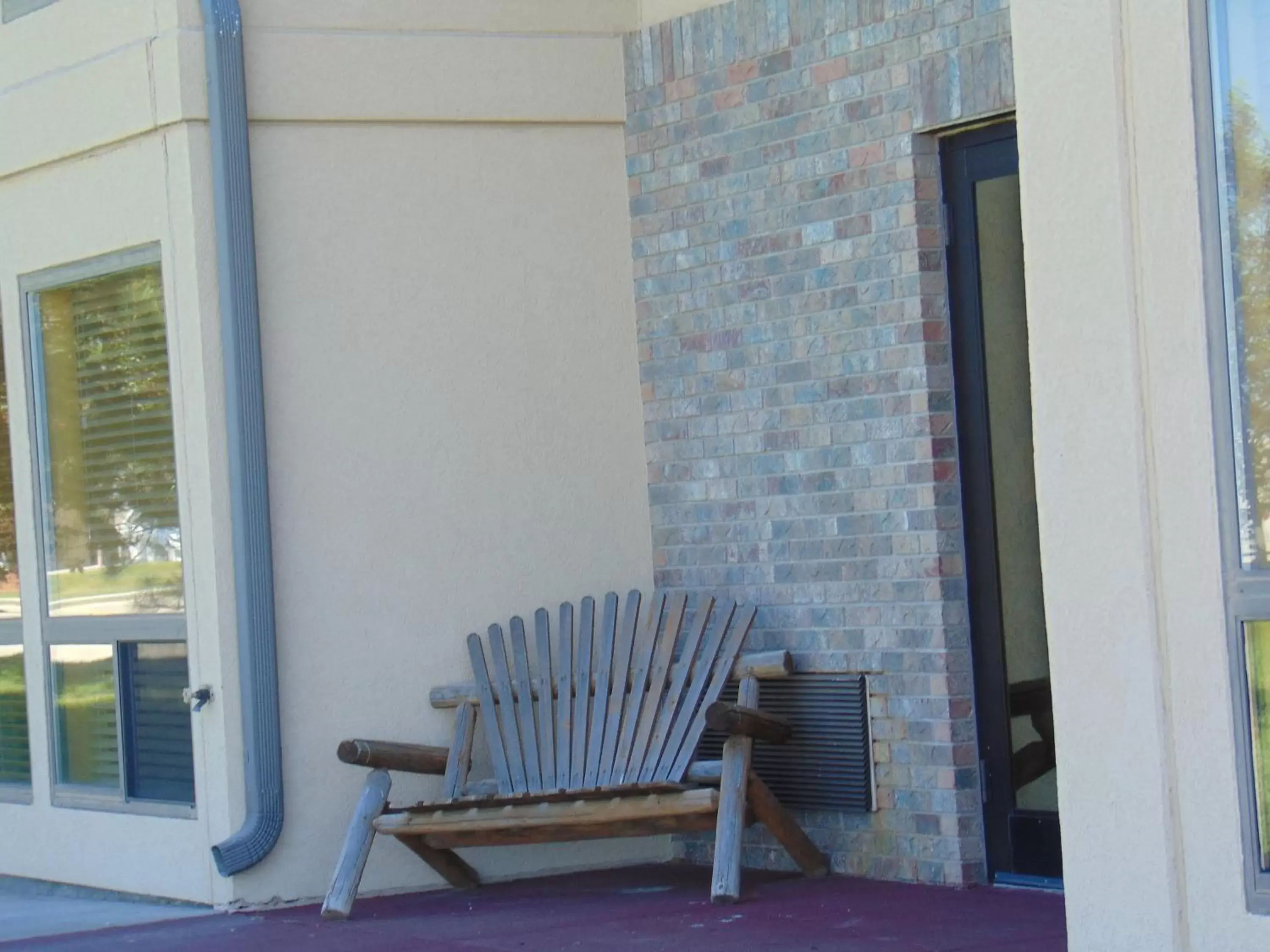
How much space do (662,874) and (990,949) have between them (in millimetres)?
2099

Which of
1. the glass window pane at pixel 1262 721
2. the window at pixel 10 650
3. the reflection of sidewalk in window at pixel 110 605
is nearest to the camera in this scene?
the glass window pane at pixel 1262 721

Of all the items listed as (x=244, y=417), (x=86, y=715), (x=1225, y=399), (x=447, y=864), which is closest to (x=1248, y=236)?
(x=1225, y=399)

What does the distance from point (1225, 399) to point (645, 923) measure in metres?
2.76

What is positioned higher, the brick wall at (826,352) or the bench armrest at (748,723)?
the brick wall at (826,352)

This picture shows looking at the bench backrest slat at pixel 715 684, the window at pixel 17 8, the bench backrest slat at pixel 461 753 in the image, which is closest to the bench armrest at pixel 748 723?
the bench backrest slat at pixel 715 684

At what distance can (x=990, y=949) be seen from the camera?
5508 mm

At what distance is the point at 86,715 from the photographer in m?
7.87

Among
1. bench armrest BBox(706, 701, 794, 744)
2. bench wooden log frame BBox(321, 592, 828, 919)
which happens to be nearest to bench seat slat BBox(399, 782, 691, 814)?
bench wooden log frame BBox(321, 592, 828, 919)

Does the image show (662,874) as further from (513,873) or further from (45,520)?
(45,520)

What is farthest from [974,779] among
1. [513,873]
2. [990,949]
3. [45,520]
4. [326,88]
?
[45,520]

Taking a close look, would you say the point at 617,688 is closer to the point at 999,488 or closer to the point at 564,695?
the point at 564,695

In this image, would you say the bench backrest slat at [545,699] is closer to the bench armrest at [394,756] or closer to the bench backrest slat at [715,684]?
the bench armrest at [394,756]

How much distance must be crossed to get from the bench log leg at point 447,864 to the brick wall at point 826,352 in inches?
35.6

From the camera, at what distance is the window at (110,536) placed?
741 cm
